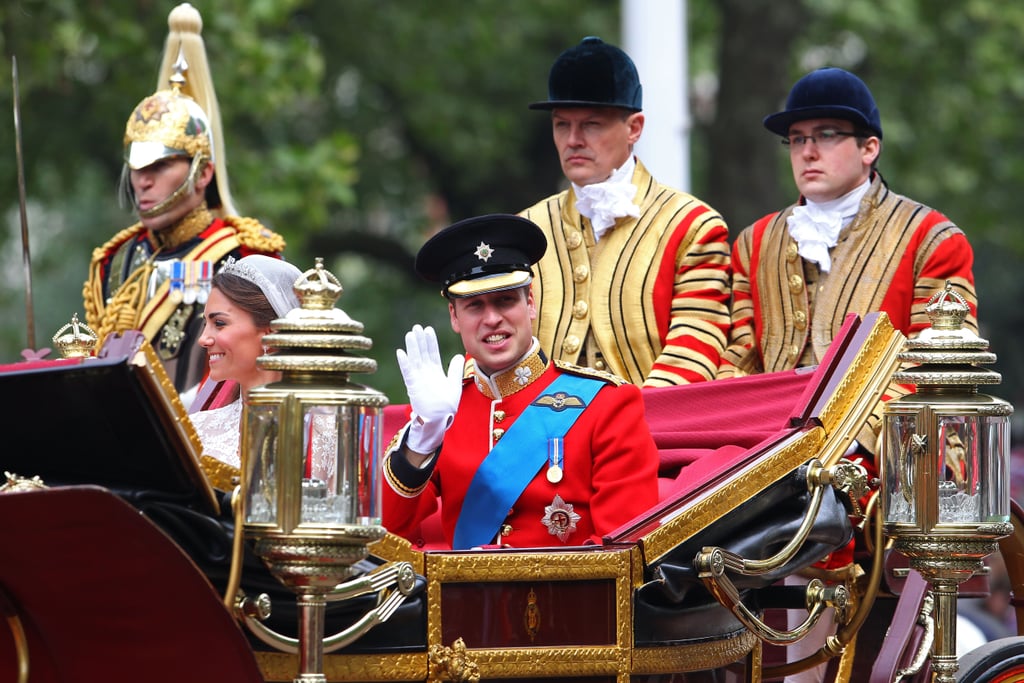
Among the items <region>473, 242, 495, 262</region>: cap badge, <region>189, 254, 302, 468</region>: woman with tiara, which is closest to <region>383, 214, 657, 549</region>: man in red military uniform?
<region>473, 242, 495, 262</region>: cap badge

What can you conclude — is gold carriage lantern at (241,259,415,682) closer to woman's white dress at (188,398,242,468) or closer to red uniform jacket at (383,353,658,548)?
red uniform jacket at (383,353,658,548)

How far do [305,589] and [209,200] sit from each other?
3239mm

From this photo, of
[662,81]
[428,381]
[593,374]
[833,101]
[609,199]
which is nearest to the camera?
[428,381]

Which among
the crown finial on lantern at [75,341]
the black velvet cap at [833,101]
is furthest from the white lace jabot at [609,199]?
Answer: the crown finial on lantern at [75,341]

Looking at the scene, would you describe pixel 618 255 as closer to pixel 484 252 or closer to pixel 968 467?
pixel 484 252

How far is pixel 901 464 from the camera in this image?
14.5 ft

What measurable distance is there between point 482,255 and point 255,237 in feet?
6.46

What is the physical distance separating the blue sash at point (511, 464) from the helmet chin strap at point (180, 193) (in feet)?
6.94

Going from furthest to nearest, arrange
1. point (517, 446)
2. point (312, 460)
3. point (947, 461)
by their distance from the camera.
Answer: point (517, 446) < point (947, 461) < point (312, 460)

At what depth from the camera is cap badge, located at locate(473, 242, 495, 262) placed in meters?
4.38

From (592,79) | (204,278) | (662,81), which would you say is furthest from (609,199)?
(662,81)

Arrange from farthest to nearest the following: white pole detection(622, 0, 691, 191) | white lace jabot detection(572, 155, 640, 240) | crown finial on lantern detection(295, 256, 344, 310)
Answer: white pole detection(622, 0, 691, 191), white lace jabot detection(572, 155, 640, 240), crown finial on lantern detection(295, 256, 344, 310)

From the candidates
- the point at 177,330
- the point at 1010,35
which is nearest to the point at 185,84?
the point at 177,330

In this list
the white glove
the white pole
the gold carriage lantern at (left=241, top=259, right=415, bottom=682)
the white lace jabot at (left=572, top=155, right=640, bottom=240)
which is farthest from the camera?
the white pole
